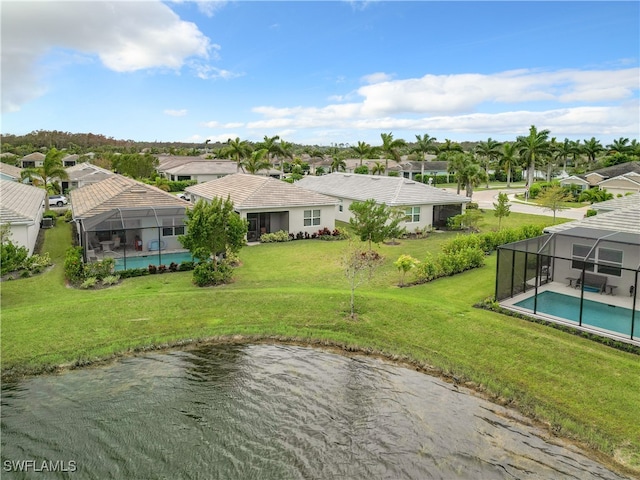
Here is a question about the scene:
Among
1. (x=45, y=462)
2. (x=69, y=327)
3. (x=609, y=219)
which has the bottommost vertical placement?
(x=45, y=462)

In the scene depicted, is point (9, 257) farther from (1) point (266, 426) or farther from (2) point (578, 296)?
(2) point (578, 296)

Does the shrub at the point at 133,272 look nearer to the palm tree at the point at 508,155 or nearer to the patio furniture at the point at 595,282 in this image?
the patio furniture at the point at 595,282

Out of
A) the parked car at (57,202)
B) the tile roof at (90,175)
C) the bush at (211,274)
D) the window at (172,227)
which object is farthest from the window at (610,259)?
the parked car at (57,202)

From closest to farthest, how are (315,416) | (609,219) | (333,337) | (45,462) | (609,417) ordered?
(45,462)
(609,417)
(315,416)
(333,337)
(609,219)

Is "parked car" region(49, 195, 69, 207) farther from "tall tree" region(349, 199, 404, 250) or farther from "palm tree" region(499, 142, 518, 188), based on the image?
"palm tree" region(499, 142, 518, 188)

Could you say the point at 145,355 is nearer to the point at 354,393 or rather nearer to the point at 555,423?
the point at 354,393

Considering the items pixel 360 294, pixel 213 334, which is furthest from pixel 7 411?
pixel 360 294

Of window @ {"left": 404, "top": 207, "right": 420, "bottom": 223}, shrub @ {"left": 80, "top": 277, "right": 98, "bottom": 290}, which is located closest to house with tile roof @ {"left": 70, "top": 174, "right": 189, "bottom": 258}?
shrub @ {"left": 80, "top": 277, "right": 98, "bottom": 290}
